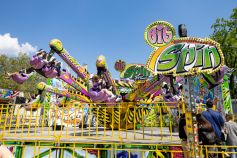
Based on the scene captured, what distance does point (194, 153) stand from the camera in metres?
3.93

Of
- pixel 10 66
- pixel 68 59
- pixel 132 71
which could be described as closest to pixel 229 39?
pixel 132 71

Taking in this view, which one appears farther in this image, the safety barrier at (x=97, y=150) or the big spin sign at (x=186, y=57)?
the safety barrier at (x=97, y=150)

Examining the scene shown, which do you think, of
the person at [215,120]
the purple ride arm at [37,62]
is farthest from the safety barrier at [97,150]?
the purple ride arm at [37,62]

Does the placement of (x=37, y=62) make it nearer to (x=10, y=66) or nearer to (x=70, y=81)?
(x=70, y=81)

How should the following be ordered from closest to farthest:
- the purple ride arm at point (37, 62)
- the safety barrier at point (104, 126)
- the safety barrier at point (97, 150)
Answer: the safety barrier at point (97, 150), the safety barrier at point (104, 126), the purple ride arm at point (37, 62)

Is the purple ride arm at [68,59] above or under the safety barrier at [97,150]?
above

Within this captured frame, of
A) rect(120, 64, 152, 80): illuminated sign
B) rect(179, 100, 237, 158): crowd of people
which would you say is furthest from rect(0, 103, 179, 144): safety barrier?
rect(120, 64, 152, 80): illuminated sign

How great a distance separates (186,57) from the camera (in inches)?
159

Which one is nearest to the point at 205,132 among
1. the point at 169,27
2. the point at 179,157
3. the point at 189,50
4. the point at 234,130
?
the point at 179,157

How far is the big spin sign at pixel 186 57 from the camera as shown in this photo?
3.96 m

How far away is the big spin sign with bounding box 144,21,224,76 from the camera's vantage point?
156 inches

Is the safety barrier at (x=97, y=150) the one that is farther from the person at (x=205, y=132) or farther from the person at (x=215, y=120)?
the person at (x=215, y=120)

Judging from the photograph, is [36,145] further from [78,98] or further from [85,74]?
[78,98]

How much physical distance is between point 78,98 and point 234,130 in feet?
22.2
